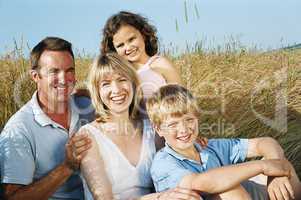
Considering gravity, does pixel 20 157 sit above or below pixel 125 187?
above

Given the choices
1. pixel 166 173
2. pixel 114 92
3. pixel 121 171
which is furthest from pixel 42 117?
pixel 166 173

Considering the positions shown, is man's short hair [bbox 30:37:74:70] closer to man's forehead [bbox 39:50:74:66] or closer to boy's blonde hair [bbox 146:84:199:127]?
man's forehead [bbox 39:50:74:66]

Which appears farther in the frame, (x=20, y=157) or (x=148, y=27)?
(x=148, y=27)

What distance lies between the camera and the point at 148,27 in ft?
13.8

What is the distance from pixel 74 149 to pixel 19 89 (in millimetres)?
2318

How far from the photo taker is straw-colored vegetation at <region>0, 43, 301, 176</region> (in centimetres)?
456

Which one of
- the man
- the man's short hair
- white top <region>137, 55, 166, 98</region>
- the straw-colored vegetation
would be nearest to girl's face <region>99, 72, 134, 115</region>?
the man

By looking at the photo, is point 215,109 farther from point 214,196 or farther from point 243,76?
point 214,196

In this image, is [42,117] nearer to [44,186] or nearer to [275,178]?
[44,186]

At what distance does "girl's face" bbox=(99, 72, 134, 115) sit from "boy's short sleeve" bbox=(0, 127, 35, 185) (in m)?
0.52

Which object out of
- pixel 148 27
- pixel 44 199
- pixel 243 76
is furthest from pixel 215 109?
pixel 44 199

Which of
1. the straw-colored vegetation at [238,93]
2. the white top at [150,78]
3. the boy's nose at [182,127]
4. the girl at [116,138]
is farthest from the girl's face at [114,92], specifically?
the straw-colored vegetation at [238,93]

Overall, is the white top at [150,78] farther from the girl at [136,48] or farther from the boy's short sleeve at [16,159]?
the boy's short sleeve at [16,159]

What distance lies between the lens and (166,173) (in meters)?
2.76
